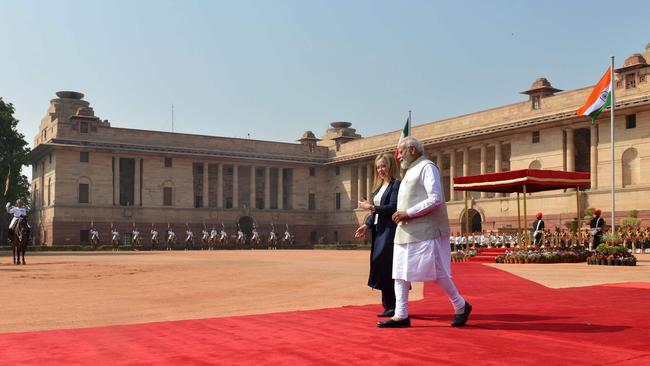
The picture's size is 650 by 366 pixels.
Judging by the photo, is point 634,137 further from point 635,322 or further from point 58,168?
point 58,168

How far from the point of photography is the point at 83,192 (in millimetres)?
65375

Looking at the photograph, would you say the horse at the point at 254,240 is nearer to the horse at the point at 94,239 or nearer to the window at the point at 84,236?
the horse at the point at 94,239

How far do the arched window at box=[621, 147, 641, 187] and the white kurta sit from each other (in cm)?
4292

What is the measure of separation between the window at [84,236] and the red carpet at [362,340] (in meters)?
59.8

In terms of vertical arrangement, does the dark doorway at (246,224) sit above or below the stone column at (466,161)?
below

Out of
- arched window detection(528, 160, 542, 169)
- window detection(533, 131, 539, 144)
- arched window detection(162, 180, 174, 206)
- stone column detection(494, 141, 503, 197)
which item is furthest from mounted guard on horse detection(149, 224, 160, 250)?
window detection(533, 131, 539, 144)

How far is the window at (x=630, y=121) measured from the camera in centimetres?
4622

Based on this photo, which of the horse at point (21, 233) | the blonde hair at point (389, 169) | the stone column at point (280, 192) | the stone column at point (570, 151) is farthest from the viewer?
the stone column at point (280, 192)

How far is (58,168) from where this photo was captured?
64.0 meters

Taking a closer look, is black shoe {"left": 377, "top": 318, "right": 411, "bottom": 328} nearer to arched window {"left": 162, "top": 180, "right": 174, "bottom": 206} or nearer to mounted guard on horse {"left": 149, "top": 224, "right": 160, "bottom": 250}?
mounted guard on horse {"left": 149, "top": 224, "right": 160, "bottom": 250}

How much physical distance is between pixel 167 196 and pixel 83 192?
8319 mm

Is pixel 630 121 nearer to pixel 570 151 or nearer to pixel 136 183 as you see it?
pixel 570 151

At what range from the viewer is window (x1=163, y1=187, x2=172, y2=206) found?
69.7 m

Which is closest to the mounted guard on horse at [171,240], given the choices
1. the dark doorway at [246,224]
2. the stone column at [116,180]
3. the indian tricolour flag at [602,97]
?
the stone column at [116,180]
